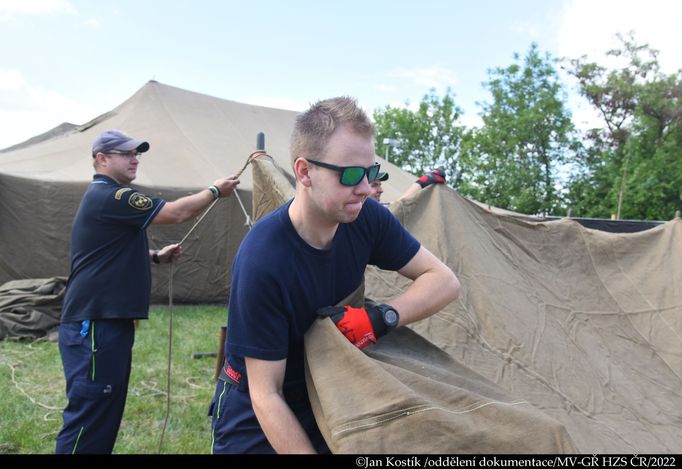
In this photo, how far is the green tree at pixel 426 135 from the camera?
41.5 metres

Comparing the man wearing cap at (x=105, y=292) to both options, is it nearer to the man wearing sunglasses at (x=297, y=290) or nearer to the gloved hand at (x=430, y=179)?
the man wearing sunglasses at (x=297, y=290)

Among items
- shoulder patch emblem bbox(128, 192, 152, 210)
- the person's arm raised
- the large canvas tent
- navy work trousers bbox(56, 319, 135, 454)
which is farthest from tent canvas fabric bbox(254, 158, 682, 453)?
the large canvas tent

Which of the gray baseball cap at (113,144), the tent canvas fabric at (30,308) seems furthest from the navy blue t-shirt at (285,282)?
the tent canvas fabric at (30,308)

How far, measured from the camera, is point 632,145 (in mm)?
20672

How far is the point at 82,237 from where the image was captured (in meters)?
2.94

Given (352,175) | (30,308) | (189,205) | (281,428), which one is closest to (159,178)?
(30,308)

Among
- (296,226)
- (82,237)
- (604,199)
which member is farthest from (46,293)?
(604,199)

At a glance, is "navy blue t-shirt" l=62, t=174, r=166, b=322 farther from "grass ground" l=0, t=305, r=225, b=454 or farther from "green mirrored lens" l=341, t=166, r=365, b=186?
"green mirrored lens" l=341, t=166, r=365, b=186

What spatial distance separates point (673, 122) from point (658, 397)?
67.5 feet

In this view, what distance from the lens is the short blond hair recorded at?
1533mm

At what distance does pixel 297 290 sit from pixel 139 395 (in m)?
3.61

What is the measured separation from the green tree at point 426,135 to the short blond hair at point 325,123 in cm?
3949

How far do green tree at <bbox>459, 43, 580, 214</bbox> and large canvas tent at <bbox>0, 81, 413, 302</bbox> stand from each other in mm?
14517

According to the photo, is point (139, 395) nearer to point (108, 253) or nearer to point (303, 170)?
point (108, 253)
